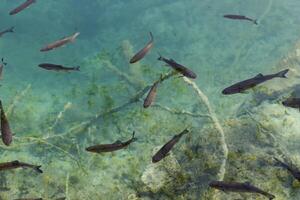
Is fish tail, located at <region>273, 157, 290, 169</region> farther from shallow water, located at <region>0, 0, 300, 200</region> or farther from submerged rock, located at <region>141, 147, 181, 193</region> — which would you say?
submerged rock, located at <region>141, 147, 181, 193</region>

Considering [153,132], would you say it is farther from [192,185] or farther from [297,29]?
[297,29]

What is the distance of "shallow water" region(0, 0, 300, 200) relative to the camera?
5676 mm

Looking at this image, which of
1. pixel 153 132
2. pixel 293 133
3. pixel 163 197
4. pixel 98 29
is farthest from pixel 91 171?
pixel 98 29

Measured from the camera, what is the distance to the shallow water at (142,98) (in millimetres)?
5676

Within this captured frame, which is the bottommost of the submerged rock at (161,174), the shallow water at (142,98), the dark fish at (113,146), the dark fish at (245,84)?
the shallow water at (142,98)

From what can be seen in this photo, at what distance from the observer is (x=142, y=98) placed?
31.8 feet

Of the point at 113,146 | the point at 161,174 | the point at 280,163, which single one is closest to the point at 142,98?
the point at 161,174

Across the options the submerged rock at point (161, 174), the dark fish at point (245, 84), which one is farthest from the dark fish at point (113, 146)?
the dark fish at point (245, 84)

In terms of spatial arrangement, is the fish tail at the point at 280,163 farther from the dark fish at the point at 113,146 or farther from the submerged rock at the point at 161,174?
the dark fish at the point at 113,146

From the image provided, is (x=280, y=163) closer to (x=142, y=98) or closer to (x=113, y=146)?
(x=113, y=146)

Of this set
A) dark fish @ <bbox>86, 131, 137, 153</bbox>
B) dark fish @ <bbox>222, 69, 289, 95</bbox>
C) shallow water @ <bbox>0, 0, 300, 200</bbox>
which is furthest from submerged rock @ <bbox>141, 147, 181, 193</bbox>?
dark fish @ <bbox>222, 69, 289, 95</bbox>

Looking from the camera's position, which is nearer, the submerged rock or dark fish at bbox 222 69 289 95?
dark fish at bbox 222 69 289 95

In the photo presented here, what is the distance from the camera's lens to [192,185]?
17.6 feet

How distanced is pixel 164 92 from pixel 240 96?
202 cm
